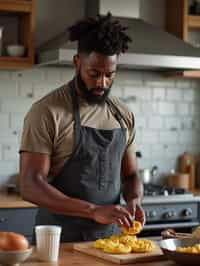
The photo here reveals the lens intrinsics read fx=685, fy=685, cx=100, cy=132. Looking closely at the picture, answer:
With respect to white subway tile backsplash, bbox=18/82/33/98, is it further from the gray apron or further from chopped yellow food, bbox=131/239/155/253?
chopped yellow food, bbox=131/239/155/253

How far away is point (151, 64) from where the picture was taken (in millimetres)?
4492

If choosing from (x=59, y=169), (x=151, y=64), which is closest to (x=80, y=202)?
(x=59, y=169)

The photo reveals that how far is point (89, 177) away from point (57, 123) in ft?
0.98

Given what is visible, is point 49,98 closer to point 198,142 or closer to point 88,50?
point 88,50

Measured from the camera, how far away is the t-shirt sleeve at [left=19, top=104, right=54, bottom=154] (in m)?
2.91

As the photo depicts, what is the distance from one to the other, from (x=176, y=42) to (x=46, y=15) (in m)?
0.93

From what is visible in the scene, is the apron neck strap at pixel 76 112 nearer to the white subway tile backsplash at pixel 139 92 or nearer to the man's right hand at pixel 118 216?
the man's right hand at pixel 118 216

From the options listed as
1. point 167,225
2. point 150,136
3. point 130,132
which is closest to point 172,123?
point 150,136

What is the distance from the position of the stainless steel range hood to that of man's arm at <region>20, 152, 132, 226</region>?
144cm

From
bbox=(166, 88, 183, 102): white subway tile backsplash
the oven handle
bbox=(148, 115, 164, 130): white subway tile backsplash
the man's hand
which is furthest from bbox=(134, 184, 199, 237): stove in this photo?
the man's hand

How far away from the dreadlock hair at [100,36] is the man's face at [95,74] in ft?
0.10

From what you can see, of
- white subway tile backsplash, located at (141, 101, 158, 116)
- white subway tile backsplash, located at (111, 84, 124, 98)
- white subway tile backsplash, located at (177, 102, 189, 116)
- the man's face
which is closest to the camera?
the man's face

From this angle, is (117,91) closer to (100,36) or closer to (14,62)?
(14,62)

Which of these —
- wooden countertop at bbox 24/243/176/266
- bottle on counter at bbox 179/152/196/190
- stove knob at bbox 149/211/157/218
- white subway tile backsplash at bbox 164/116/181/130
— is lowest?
stove knob at bbox 149/211/157/218
